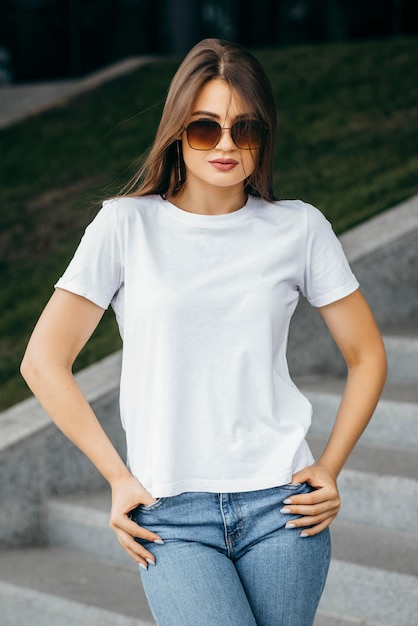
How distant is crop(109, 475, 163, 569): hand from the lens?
2.28 m

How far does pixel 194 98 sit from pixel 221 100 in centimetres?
6

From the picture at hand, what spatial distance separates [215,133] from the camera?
2.37m

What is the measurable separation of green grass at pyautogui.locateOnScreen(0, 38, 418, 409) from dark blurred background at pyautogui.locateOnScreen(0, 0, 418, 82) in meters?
3.58

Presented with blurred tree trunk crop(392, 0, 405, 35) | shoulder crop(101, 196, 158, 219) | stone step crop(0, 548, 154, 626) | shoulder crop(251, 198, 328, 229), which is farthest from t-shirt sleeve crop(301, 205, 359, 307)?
blurred tree trunk crop(392, 0, 405, 35)

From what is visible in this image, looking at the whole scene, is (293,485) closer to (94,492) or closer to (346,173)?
(94,492)

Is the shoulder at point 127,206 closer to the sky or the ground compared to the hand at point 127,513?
closer to the sky

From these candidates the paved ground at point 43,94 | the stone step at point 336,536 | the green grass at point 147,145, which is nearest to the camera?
the stone step at point 336,536

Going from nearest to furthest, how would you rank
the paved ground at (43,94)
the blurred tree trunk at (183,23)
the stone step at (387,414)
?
the stone step at (387,414) → the paved ground at (43,94) → the blurred tree trunk at (183,23)

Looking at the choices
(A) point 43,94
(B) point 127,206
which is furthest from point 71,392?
(A) point 43,94

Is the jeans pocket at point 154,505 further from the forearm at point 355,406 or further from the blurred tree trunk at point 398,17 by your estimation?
the blurred tree trunk at point 398,17

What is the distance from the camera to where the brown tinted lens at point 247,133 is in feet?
7.78

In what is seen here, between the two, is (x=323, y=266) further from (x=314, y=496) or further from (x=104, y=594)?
(x=104, y=594)

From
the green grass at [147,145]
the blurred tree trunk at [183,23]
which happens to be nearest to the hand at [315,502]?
the green grass at [147,145]

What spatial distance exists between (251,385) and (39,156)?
8525 millimetres
